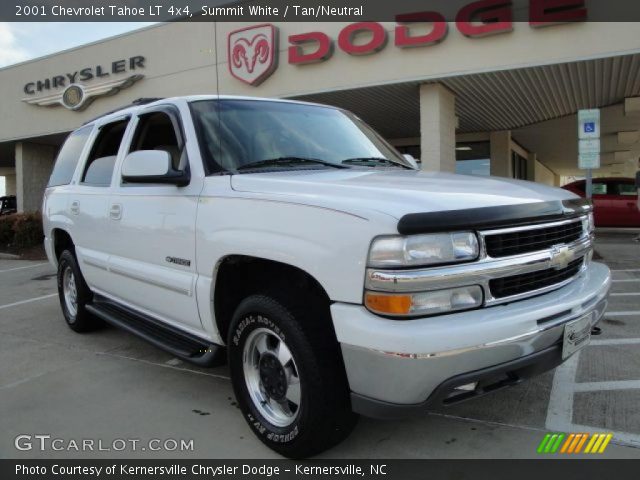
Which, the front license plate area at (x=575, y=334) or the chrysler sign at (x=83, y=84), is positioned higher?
the chrysler sign at (x=83, y=84)

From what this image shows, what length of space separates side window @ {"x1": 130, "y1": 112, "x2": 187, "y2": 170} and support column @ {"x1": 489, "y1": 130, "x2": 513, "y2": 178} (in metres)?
16.4

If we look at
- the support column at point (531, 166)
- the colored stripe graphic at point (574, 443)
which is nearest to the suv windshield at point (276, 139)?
the colored stripe graphic at point (574, 443)

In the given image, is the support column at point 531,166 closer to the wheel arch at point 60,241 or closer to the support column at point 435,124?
the support column at point 435,124

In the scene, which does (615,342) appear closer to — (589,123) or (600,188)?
(589,123)

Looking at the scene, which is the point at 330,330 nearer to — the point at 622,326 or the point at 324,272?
the point at 324,272

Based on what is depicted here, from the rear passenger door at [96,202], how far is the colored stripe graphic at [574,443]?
3.26 metres

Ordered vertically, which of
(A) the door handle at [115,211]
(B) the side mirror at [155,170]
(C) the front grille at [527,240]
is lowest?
(C) the front grille at [527,240]

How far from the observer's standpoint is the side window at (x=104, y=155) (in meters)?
4.32

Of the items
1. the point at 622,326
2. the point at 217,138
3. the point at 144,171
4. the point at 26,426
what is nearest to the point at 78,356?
the point at 26,426

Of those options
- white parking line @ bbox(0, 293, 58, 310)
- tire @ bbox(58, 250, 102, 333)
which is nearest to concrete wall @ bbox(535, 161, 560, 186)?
white parking line @ bbox(0, 293, 58, 310)

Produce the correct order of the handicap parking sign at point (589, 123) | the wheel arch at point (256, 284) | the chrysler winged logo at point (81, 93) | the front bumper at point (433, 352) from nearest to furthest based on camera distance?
the front bumper at point (433, 352), the wheel arch at point (256, 284), the handicap parking sign at point (589, 123), the chrysler winged logo at point (81, 93)

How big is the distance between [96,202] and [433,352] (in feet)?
10.7

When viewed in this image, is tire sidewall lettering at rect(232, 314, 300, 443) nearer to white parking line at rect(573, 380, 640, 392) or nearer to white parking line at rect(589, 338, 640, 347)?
white parking line at rect(573, 380, 640, 392)

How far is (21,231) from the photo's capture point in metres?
14.3
